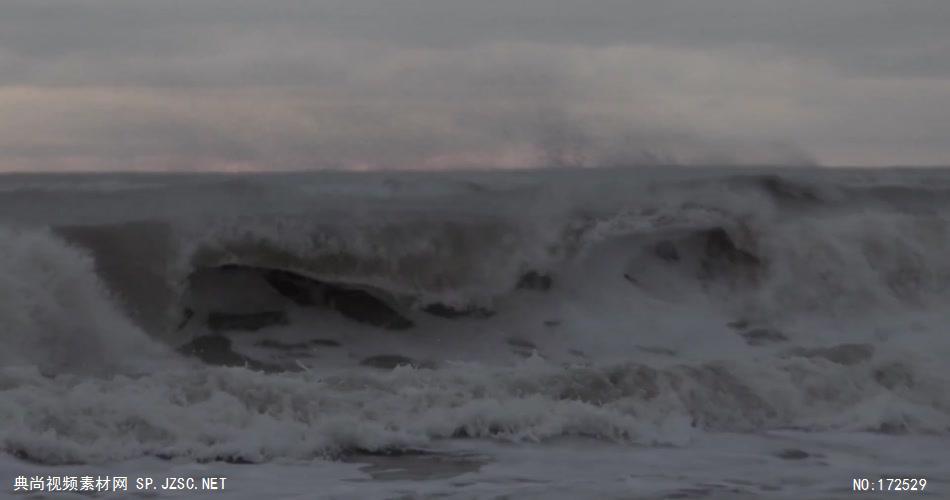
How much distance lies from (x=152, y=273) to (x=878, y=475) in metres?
6.05

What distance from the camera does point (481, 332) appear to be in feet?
35.5

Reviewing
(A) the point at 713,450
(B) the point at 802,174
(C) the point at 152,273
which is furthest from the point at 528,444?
(B) the point at 802,174

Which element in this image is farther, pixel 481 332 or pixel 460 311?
pixel 460 311

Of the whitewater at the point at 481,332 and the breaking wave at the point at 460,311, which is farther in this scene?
the breaking wave at the point at 460,311

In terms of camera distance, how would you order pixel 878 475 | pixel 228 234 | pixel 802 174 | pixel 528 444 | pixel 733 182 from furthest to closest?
pixel 802 174
pixel 733 182
pixel 228 234
pixel 528 444
pixel 878 475

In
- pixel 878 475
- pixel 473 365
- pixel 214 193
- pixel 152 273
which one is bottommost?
pixel 878 475

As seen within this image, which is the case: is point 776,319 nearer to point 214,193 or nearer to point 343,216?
point 343,216

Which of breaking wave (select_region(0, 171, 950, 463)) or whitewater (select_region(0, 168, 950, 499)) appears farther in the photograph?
breaking wave (select_region(0, 171, 950, 463))

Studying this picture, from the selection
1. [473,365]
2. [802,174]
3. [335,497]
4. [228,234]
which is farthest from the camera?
[802,174]

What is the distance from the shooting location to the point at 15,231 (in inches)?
411

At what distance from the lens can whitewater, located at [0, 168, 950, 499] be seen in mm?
7449

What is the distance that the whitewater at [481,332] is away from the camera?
24.4ft

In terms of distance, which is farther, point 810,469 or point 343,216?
point 343,216

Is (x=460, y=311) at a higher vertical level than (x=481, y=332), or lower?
higher
